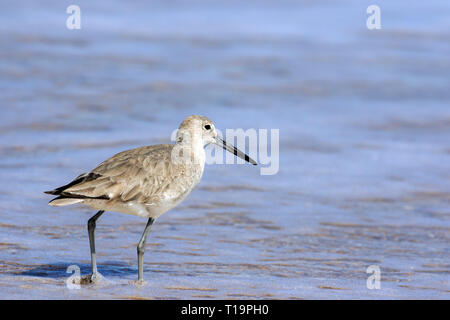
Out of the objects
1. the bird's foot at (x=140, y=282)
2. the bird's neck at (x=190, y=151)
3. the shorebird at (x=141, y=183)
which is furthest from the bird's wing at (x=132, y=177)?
the bird's foot at (x=140, y=282)

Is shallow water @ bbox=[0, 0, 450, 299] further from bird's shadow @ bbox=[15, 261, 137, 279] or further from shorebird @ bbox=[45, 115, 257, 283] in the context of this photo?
shorebird @ bbox=[45, 115, 257, 283]

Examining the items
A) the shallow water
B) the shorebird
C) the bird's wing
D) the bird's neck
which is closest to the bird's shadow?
the shallow water

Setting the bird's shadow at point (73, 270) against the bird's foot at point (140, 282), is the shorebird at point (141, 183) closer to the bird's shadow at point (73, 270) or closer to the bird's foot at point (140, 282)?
the bird's foot at point (140, 282)

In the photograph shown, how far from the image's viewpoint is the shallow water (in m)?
6.44

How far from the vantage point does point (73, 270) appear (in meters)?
6.25

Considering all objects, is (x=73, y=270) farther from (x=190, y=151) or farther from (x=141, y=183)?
(x=190, y=151)

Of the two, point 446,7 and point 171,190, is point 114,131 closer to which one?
point 171,190

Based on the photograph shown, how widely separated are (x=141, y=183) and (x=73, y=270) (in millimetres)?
786

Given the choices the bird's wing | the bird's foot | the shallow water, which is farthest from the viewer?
the shallow water

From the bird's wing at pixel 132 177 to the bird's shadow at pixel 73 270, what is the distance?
1.90 feet

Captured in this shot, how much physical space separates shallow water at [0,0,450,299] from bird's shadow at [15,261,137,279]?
2cm

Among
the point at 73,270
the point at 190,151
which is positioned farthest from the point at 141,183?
the point at 73,270

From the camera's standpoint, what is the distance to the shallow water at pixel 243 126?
254 inches

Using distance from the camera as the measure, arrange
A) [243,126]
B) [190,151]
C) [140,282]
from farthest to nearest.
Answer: [243,126] < [190,151] < [140,282]
